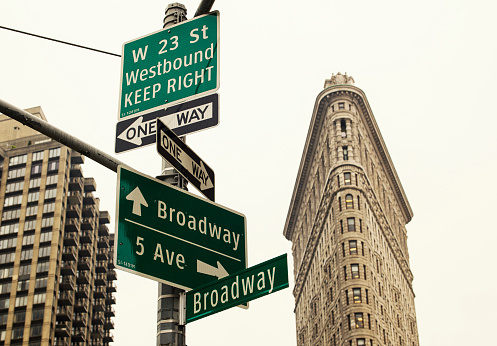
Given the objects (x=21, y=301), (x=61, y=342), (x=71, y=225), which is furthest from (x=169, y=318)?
(x=71, y=225)

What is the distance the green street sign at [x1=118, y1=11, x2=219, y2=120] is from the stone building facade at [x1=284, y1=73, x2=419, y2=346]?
297 feet

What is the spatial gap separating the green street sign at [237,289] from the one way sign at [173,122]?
163 centimetres

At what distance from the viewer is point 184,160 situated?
641cm

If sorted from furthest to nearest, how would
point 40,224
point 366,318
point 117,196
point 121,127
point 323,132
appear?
point 323,132, point 40,224, point 366,318, point 121,127, point 117,196

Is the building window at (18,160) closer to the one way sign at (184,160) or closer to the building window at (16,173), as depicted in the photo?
the building window at (16,173)

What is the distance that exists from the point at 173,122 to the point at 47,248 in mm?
109464

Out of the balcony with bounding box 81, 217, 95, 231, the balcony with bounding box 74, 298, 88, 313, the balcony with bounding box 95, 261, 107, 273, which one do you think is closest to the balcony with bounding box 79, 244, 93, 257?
the balcony with bounding box 81, 217, 95, 231

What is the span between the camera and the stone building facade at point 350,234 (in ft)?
329

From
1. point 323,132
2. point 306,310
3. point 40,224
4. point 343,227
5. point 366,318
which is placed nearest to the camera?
point 366,318

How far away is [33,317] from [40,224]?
15452mm

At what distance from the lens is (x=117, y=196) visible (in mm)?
5867

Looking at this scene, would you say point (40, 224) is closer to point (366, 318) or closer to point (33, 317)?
point (33, 317)

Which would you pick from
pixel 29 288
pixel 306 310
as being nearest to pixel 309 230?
pixel 306 310

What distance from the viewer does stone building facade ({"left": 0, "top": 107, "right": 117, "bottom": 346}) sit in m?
107
